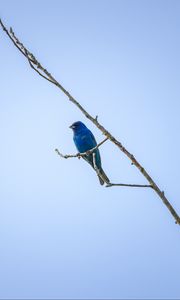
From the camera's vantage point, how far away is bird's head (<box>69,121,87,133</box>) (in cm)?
1182

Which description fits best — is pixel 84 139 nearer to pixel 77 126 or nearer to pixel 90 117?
pixel 77 126

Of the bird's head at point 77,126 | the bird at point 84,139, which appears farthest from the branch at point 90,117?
the bird's head at point 77,126

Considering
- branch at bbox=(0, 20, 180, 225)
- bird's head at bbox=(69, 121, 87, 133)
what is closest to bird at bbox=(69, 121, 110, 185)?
bird's head at bbox=(69, 121, 87, 133)

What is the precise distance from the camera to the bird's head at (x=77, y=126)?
1182cm

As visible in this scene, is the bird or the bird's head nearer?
the bird

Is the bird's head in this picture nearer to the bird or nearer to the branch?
the bird

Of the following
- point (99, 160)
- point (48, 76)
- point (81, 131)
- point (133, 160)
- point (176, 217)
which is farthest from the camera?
point (81, 131)

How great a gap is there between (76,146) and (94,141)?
0.55m

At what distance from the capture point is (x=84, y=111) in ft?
8.41

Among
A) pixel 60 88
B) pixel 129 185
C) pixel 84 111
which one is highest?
pixel 60 88

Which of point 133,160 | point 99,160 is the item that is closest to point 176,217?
point 133,160

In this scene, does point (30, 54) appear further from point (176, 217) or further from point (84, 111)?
point (176, 217)

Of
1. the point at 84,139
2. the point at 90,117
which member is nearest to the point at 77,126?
the point at 84,139

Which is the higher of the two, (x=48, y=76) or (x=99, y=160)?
(x=48, y=76)
